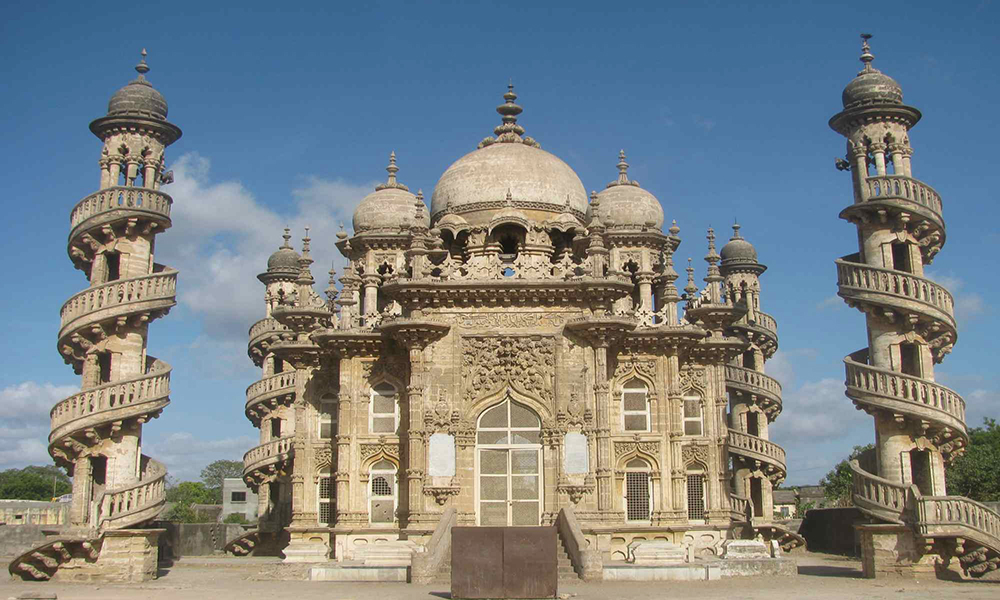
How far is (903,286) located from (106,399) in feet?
70.0

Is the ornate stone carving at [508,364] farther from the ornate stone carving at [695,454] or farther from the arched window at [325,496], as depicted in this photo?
the arched window at [325,496]

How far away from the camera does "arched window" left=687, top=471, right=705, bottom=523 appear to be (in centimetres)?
3177

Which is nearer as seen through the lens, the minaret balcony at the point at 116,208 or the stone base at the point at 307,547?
the minaret balcony at the point at 116,208

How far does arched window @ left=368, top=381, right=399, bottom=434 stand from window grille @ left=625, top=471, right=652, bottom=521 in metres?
7.17

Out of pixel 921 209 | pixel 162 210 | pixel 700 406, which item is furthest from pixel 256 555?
pixel 921 209

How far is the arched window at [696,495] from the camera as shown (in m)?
31.8

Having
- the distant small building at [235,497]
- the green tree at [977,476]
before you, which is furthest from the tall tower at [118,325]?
the distant small building at [235,497]

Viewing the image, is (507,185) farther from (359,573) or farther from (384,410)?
(359,573)

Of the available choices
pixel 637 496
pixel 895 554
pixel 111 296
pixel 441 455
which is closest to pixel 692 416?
pixel 637 496

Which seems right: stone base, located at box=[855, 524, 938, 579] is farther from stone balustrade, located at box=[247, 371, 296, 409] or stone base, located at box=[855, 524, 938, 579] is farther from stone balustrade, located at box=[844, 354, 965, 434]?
stone balustrade, located at box=[247, 371, 296, 409]

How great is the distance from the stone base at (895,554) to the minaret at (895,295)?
1.33 meters

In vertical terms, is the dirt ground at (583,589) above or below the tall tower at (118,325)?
below

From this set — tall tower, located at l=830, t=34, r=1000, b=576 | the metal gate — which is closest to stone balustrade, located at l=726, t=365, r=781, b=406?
tall tower, located at l=830, t=34, r=1000, b=576

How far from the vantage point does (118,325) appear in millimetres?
28516
